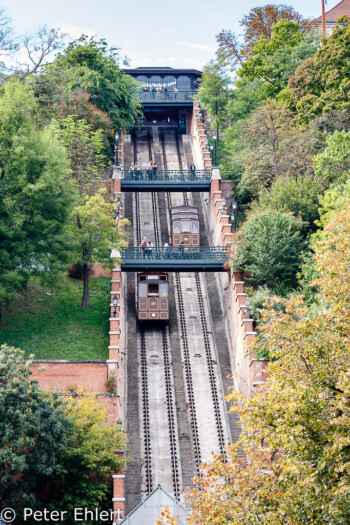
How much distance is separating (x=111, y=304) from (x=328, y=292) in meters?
19.4

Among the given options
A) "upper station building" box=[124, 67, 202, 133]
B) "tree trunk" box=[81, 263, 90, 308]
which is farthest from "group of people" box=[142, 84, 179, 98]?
"tree trunk" box=[81, 263, 90, 308]

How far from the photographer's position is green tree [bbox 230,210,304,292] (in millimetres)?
41719

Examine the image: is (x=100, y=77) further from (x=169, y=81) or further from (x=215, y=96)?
(x=169, y=81)

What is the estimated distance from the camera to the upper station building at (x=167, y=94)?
6594 centimetres

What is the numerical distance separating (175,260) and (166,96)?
85.0 feet

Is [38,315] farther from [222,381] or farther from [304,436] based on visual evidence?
[304,436]

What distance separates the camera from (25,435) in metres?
30.2

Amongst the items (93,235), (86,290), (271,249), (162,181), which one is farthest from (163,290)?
(162,181)

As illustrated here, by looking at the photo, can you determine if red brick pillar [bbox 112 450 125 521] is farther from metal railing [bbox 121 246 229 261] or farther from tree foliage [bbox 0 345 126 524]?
metal railing [bbox 121 246 229 261]

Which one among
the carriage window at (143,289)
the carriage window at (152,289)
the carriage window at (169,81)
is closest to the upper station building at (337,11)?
the carriage window at (169,81)

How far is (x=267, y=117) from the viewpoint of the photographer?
51.9 meters

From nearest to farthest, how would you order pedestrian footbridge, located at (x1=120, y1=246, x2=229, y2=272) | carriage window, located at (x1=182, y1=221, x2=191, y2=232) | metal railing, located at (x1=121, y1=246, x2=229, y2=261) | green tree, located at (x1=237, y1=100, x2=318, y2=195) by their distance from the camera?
pedestrian footbridge, located at (x1=120, y1=246, x2=229, y2=272), metal railing, located at (x1=121, y1=246, x2=229, y2=261), green tree, located at (x1=237, y1=100, x2=318, y2=195), carriage window, located at (x1=182, y1=221, x2=191, y2=232)

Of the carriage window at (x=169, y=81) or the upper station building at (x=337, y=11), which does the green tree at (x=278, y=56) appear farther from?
the upper station building at (x=337, y=11)

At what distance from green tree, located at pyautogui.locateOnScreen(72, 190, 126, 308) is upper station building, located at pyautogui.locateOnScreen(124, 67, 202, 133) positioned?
23.4 m
